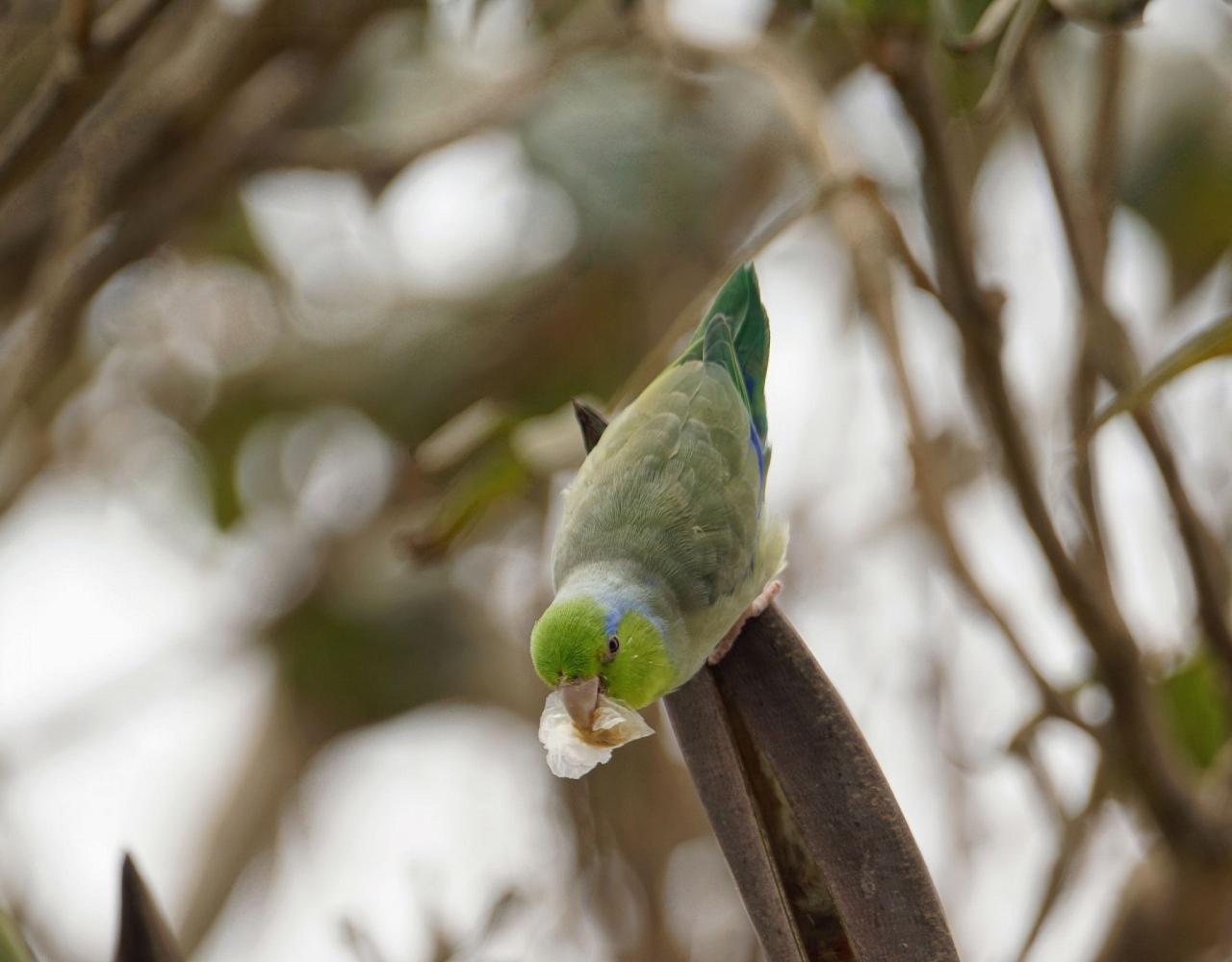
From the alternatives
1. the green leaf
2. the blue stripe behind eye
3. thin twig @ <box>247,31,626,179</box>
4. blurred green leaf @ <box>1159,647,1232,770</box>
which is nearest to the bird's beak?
the blue stripe behind eye

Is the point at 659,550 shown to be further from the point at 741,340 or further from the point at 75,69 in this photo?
the point at 75,69

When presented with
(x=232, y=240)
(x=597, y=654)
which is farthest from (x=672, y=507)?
(x=232, y=240)

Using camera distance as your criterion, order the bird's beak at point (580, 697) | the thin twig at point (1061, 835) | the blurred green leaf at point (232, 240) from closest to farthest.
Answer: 1. the bird's beak at point (580, 697)
2. the thin twig at point (1061, 835)
3. the blurred green leaf at point (232, 240)

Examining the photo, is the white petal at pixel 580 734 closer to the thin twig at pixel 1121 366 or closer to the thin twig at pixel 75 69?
the thin twig at pixel 1121 366

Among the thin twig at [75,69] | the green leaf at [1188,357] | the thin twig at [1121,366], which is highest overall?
the thin twig at [75,69]

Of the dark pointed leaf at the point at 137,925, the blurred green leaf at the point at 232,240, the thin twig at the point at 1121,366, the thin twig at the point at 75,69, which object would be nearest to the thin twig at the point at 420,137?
the blurred green leaf at the point at 232,240

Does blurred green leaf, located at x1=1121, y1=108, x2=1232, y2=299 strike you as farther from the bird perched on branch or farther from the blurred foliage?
the bird perched on branch

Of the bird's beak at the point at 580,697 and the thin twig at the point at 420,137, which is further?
the thin twig at the point at 420,137
